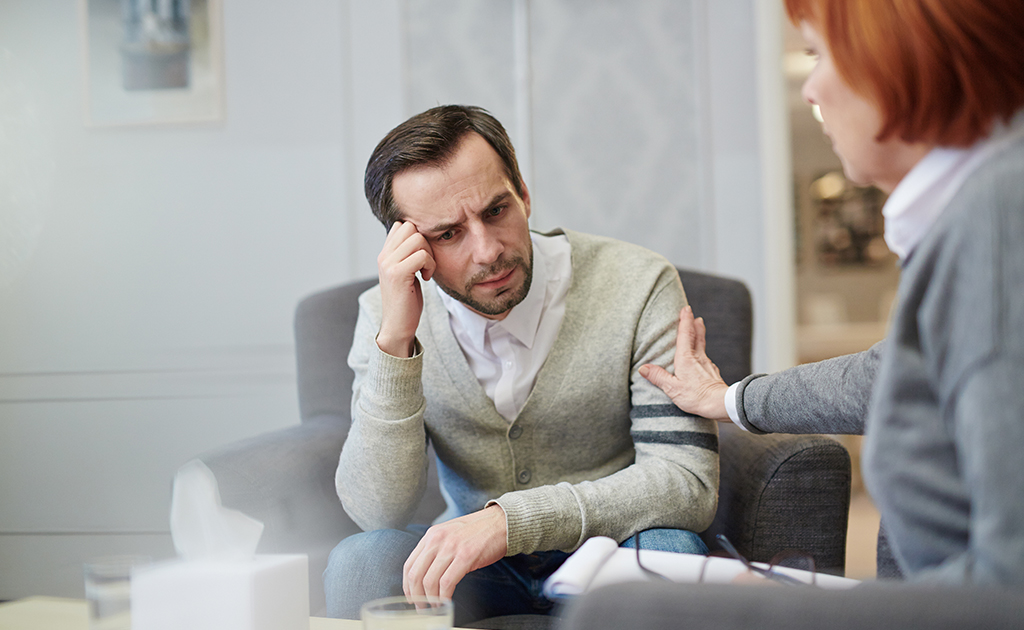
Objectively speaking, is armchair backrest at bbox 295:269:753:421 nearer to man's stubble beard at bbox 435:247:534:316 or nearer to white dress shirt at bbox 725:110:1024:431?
man's stubble beard at bbox 435:247:534:316

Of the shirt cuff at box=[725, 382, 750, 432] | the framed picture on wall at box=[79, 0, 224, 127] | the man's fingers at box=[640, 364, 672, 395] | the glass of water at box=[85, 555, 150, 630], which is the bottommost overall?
the glass of water at box=[85, 555, 150, 630]

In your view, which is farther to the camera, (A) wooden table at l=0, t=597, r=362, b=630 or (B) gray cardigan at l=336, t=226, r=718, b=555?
(B) gray cardigan at l=336, t=226, r=718, b=555

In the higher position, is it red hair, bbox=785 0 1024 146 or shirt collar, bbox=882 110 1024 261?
red hair, bbox=785 0 1024 146

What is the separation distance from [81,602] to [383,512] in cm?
43

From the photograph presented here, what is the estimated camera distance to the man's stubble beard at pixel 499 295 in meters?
1.26

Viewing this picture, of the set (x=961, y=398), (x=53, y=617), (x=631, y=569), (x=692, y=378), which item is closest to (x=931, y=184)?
(x=961, y=398)

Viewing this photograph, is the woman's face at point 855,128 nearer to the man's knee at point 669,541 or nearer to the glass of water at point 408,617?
the glass of water at point 408,617

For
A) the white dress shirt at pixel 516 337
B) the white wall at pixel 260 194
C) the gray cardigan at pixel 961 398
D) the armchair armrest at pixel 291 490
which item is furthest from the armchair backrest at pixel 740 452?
the white wall at pixel 260 194

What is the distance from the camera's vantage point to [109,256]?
2.83 m

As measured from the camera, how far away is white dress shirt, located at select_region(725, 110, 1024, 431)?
57cm

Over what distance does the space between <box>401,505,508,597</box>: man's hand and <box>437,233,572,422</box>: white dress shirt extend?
11.9 inches

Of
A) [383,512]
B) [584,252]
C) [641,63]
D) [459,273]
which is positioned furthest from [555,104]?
[383,512]

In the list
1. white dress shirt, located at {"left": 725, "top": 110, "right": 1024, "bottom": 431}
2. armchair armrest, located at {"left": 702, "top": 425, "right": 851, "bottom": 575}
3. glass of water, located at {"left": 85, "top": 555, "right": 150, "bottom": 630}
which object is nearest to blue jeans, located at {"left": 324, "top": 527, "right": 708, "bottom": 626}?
armchair armrest, located at {"left": 702, "top": 425, "right": 851, "bottom": 575}

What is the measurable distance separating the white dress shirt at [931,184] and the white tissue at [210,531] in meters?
0.66
